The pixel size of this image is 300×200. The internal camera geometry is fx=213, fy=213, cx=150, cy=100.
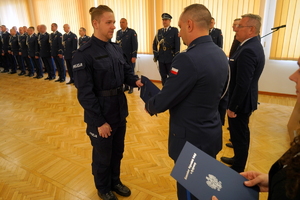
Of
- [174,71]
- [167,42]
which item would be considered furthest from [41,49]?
[174,71]

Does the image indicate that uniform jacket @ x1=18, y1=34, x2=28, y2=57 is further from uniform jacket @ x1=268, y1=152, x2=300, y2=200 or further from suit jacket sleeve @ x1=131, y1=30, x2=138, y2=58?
uniform jacket @ x1=268, y1=152, x2=300, y2=200

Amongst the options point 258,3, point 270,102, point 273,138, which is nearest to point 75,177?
point 273,138

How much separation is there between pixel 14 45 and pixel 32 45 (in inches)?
51.5

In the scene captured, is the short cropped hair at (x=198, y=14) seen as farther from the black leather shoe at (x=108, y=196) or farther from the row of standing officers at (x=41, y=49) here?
the row of standing officers at (x=41, y=49)

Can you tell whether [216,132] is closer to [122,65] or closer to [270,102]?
[122,65]

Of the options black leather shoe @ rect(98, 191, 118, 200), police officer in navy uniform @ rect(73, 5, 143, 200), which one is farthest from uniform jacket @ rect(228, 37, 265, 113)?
black leather shoe @ rect(98, 191, 118, 200)

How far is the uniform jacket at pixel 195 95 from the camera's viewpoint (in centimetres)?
119

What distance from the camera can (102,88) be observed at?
170cm

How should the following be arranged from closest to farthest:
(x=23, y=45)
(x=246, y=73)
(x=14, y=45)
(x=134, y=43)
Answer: (x=246, y=73), (x=134, y=43), (x=23, y=45), (x=14, y=45)

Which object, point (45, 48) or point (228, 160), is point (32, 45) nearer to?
point (45, 48)

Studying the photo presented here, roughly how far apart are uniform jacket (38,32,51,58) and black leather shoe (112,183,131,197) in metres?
6.39

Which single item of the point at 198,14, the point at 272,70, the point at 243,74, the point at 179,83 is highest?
the point at 198,14

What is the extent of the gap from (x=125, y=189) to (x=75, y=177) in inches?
24.4

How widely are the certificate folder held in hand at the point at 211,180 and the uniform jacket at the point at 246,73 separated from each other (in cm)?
124
